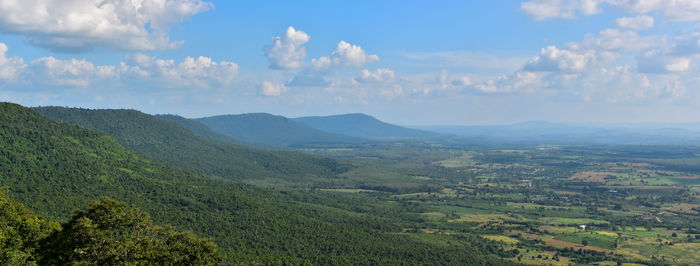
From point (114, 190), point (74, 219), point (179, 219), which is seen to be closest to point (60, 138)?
point (114, 190)

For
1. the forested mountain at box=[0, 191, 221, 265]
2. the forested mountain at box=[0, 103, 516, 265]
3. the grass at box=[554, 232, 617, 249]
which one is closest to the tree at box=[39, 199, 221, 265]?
the forested mountain at box=[0, 191, 221, 265]

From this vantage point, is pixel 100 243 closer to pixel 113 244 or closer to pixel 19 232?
pixel 113 244

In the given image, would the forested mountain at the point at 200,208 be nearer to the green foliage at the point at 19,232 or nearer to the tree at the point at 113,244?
the green foliage at the point at 19,232

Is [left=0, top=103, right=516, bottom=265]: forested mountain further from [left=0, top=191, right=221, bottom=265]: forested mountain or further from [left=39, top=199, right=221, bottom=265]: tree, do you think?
[left=39, top=199, right=221, bottom=265]: tree

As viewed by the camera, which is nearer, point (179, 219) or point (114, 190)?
point (179, 219)

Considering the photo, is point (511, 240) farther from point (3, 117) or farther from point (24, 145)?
point (3, 117)

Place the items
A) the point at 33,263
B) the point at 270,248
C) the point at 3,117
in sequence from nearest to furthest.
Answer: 1. the point at 33,263
2. the point at 270,248
3. the point at 3,117

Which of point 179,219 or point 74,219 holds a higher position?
point 74,219
